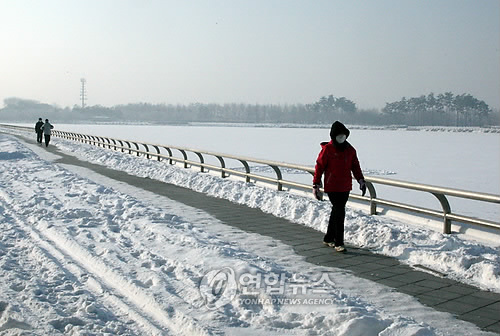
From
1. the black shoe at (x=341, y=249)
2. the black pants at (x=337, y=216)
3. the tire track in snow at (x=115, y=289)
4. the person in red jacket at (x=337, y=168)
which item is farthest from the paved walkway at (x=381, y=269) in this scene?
the tire track in snow at (x=115, y=289)

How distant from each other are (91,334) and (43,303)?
1009 millimetres

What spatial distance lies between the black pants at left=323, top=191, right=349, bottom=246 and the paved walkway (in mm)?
215

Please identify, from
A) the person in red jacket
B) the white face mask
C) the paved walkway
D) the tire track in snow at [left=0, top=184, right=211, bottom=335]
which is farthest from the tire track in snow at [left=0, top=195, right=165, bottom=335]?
the white face mask

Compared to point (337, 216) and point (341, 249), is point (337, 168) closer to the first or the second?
point (337, 216)

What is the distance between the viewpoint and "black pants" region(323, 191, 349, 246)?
24.4 feet

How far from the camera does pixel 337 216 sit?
752 cm

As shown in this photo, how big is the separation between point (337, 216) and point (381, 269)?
117 cm

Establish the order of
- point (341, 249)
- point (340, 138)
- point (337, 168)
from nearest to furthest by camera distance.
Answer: point (340, 138), point (337, 168), point (341, 249)

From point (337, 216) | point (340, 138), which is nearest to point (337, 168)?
point (340, 138)

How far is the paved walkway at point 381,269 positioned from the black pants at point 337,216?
215mm

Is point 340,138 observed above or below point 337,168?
above

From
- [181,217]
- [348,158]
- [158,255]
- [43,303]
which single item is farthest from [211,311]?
[181,217]

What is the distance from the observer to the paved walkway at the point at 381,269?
17.0 ft

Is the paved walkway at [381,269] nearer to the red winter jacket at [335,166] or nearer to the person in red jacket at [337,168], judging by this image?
the person in red jacket at [337,168]
